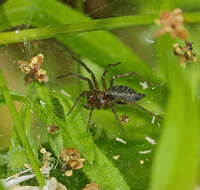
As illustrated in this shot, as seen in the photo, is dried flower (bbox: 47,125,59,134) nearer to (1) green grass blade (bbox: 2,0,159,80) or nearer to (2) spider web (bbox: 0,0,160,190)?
(2) spider web (bbox: 0,0,160,190)

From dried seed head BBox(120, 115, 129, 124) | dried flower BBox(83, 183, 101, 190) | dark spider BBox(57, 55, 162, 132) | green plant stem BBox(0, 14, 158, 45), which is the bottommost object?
dried flower BBox(83, 183, 101, 190)

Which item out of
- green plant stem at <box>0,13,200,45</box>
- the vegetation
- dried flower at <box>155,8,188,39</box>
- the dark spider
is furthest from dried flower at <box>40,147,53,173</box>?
dried flower at <box>155,8,188,39</box>

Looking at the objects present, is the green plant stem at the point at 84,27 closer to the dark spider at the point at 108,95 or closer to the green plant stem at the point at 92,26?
the green plant stem at the point at 92,26

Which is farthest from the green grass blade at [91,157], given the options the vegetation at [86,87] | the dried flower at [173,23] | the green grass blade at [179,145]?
the green grass blade at [179,145]

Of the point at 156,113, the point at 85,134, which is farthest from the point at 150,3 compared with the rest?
the point at 85,134

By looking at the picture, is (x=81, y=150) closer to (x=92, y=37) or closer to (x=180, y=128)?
(x=92, y=37)

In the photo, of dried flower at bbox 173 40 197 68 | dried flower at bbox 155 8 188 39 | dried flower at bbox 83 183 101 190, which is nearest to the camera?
dried flower at bbox 155 8 188 39

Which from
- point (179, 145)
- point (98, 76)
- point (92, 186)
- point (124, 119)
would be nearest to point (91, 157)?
point (92, 186)
